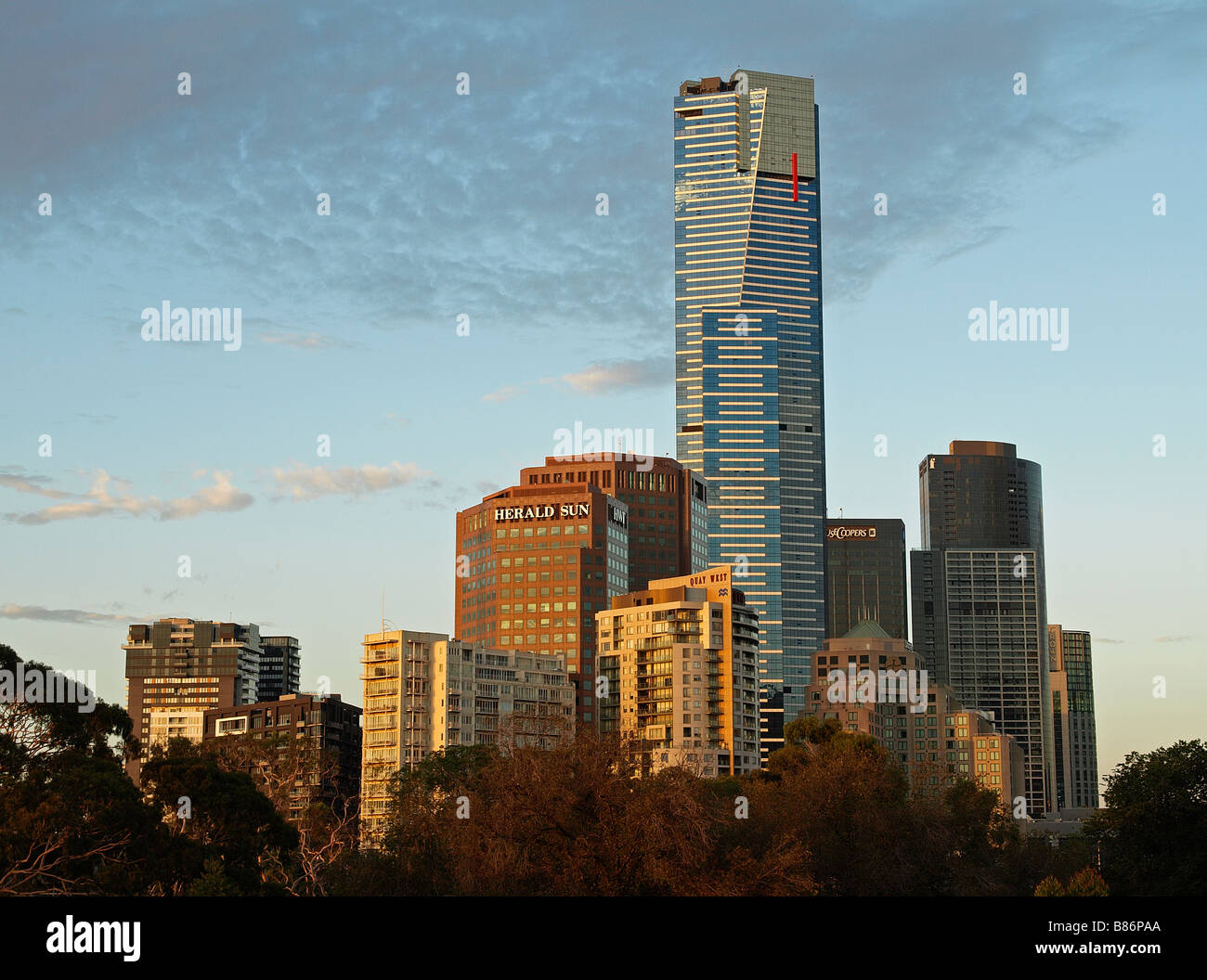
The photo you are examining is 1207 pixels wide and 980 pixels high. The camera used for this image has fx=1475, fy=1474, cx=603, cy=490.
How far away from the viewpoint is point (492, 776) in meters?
44.9

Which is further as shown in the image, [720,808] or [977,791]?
[977,791]

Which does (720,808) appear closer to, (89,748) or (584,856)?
(584,856)

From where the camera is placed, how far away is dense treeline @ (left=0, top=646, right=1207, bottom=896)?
1689 inches

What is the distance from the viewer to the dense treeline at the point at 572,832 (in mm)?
42906

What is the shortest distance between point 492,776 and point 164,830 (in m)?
24.0

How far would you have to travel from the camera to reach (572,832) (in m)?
43.2
